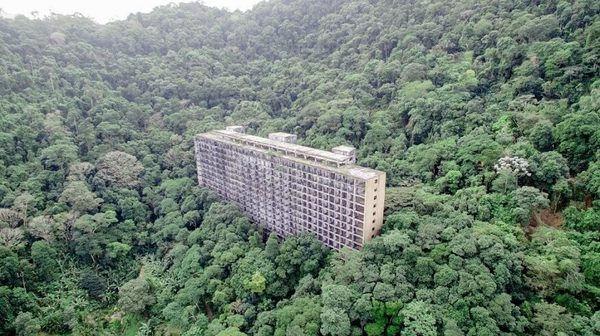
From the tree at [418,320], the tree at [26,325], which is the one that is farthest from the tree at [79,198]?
the tree at [418,320]

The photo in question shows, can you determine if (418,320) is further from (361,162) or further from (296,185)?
(361,162)

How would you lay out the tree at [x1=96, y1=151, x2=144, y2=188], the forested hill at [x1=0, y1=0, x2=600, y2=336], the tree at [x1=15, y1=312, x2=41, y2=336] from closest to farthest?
the forested hill at [x1=0, y1=0, x2=600, y2=336], the tree at [x1=15, y1=312, x2=41, y2=336], the tree at [x1=96, y1=151, x2=144, y2=188]

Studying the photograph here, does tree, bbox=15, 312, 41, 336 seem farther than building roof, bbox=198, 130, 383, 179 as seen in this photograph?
No

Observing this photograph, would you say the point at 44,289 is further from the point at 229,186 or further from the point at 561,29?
the point at 561,29

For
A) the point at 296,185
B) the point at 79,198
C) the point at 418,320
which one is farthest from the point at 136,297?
the point at 418,320

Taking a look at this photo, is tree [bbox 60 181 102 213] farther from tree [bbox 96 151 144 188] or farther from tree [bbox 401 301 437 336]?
tree [bbox 401 301 437 336]

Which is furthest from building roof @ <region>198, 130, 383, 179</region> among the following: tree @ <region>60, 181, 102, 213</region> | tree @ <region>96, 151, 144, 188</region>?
tree @ <region>60, 181, 102, 213</region>

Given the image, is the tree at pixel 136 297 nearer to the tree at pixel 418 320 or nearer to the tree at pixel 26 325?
the tree at pixel 26 325

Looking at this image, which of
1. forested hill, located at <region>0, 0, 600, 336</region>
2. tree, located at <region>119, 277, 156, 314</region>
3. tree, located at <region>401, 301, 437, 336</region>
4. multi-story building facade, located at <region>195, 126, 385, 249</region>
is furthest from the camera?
tree, located at <region>119, 277, 156, 314</region>
